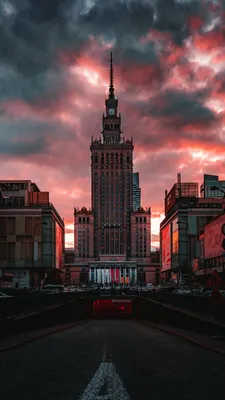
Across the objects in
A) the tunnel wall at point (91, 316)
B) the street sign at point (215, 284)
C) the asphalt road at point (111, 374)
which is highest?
the street sign at point (215, 284)

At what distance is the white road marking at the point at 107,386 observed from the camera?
1132 centimetres

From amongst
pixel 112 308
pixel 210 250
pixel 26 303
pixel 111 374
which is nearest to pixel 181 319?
pixel 26 303

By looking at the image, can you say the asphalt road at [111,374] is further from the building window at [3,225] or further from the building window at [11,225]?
the building window at [3,225]

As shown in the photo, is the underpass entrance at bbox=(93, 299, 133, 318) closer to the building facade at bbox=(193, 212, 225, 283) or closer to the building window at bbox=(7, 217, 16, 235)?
the building facade at bbox=(193, 212, 225, 283)

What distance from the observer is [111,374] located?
14.6 meters

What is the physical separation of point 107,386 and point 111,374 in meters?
2.02

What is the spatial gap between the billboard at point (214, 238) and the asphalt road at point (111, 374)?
313 ft

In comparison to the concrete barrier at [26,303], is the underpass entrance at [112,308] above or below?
below

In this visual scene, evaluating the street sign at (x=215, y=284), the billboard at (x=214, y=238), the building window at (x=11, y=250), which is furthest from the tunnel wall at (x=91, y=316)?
the building window at (x=11, y=250)

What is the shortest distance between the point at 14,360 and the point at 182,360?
5.52m

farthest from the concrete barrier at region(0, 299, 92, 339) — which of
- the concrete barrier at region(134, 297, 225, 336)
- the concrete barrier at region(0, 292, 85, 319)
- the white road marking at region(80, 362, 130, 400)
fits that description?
the white road marking at region(80, 362, 130, 400)

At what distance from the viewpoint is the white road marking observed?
1132cm

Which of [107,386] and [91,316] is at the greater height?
[107,386]

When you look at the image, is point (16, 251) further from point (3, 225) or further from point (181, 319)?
point (181, 319)
